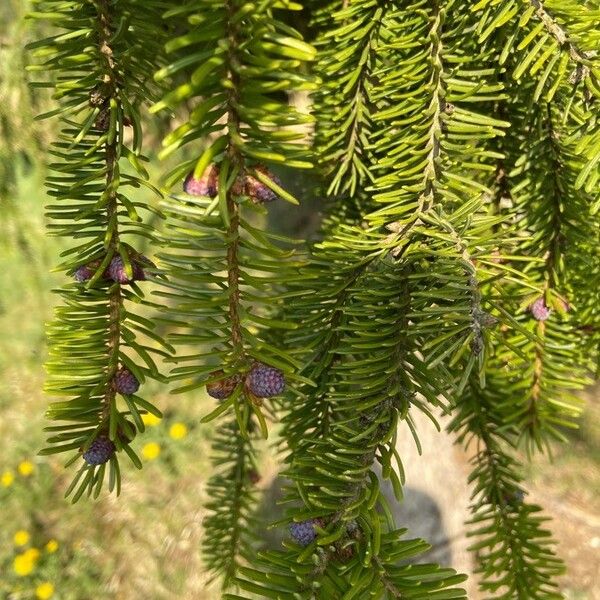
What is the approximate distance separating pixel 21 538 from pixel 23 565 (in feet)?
0.34

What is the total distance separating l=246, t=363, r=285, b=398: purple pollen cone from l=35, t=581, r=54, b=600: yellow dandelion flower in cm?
182

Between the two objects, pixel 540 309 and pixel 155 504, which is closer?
pixel 540 309

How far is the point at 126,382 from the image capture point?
425mm

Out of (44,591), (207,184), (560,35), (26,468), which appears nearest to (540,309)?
(560,35)

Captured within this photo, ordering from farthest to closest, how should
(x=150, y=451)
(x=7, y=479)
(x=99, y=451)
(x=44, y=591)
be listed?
1. (x=150, y=451)
2. (x=7, y=479)
3. (x=44, y=591)
4. (x=99, y=451)

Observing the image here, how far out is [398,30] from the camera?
0.51 m

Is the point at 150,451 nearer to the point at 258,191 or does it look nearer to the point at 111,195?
the point at 111,195

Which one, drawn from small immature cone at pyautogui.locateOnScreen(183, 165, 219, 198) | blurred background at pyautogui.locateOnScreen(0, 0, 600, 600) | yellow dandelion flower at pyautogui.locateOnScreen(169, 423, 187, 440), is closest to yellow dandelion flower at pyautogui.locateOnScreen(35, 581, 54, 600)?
blurred background at pyautogui.locateOnScreen(0, 0, 600, 600)

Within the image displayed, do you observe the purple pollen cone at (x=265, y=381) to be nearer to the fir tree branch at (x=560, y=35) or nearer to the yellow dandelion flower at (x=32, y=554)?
the fir tree branch at (x=560, y=35)

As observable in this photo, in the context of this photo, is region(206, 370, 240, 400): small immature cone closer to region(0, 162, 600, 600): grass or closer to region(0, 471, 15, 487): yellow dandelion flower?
region(0, 162, 600, 600): grass

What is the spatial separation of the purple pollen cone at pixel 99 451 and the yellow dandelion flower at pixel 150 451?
1.84 m

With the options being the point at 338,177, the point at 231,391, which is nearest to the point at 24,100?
the point at 338,177

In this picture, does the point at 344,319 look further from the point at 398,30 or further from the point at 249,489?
the point at 249,489

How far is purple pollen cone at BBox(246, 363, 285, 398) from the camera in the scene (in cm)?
37
